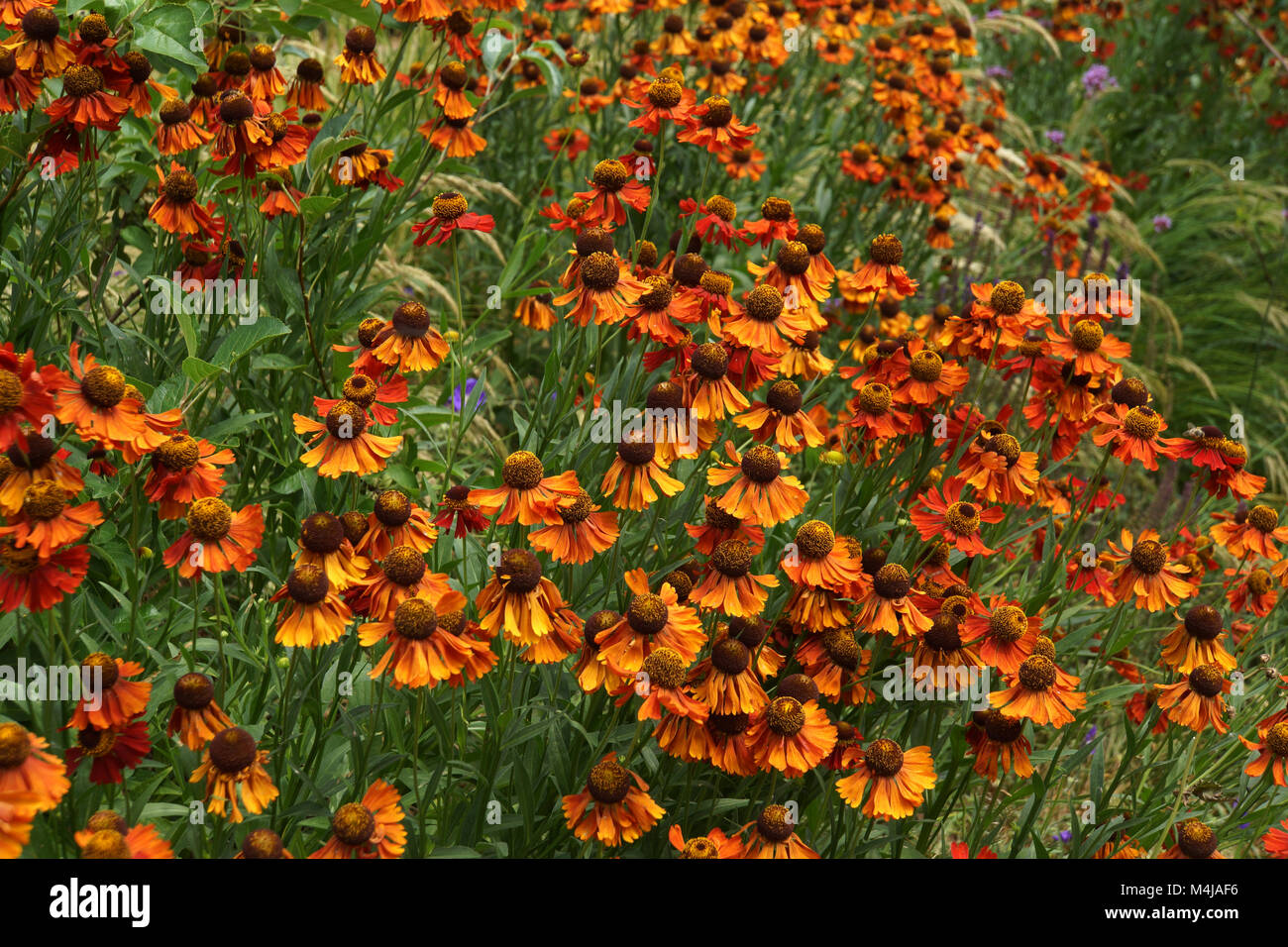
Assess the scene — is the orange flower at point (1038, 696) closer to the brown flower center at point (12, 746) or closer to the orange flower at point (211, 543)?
the orange flower at point (211, 543)

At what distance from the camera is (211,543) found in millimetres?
1571

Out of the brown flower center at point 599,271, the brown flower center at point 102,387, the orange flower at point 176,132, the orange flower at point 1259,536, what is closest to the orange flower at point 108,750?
the brown flower center at point 102,387

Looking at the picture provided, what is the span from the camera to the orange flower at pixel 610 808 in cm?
163

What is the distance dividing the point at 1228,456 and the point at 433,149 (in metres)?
1.97

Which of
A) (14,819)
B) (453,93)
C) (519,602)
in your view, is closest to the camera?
(14,819)

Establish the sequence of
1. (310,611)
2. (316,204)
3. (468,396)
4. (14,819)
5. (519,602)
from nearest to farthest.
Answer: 1. (14,819)
2. (310,611)
3. (519,602)
4. (316,204)
5. (468,396)

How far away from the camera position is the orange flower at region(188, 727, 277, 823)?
1422 millimetres

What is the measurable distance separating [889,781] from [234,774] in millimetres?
978

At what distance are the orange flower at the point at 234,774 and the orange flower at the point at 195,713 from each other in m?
0.03

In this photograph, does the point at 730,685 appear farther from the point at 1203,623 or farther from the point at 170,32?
the point at 170,32

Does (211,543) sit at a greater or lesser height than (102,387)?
lesser

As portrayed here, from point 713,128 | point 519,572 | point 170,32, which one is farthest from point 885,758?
point 170,32
